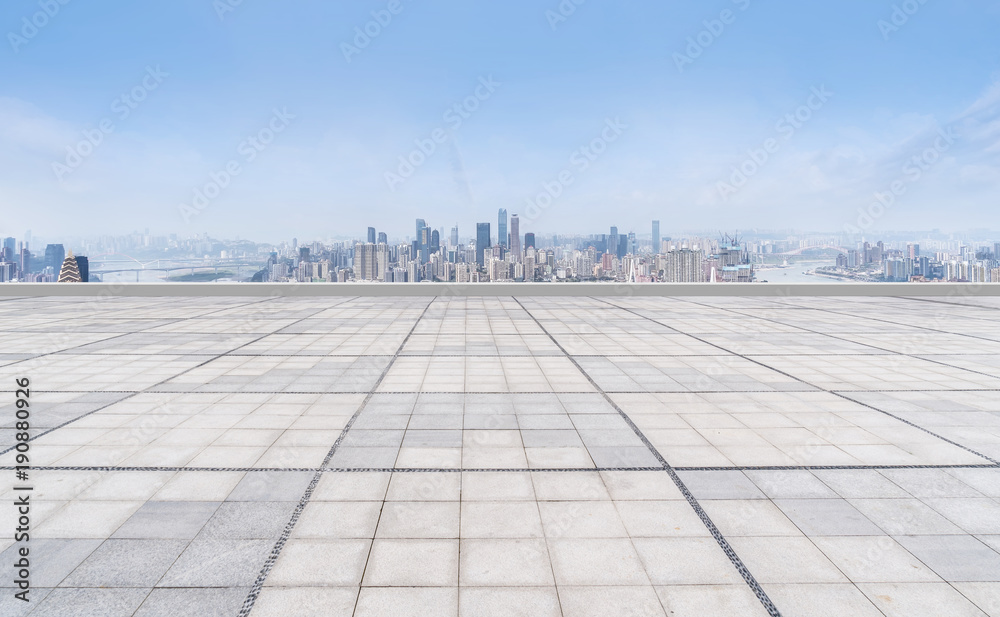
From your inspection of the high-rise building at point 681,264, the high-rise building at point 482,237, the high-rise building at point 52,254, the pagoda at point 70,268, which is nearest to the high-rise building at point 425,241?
the high-rise building at point 482,237

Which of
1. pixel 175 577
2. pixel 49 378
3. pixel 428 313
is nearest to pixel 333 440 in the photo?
pixel 175 577

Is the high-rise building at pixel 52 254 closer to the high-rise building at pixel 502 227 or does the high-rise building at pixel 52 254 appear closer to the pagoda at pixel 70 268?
the pagoda at pixel 70 268

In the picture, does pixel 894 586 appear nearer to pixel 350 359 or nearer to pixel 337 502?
pixel 337 502

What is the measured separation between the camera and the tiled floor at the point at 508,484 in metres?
3.14

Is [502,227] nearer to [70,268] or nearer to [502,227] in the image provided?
[502,227]

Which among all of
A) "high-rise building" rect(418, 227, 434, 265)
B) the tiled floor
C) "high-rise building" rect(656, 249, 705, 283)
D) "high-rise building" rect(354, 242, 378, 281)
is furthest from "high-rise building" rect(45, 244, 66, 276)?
"high-rise building" rect(656, 249, 705, 283)

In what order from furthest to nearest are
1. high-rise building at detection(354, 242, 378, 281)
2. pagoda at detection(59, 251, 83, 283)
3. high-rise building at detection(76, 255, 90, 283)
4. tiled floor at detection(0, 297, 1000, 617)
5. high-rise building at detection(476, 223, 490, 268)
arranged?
1. high-rise building at detection(476, 223, 490, 268)
2. high-rise building at detection(354, 242, 378, 281)
3. high-rise building at detection(76, 255, 90, 283)
4. pagoda at detection(59, 251, 83, 283)
5. tiled floor at detection(0, 297, 1000, 617)

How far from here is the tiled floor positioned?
10.3ft

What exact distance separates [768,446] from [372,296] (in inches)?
850

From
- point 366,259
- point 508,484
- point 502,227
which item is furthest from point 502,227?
point 508,484

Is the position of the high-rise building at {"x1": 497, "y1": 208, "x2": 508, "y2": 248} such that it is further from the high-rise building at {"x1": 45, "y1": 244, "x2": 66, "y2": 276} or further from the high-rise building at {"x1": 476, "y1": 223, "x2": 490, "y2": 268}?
the high-rise building at {"x1": 45, "y1": 244, "x2": 66, "y2": 276}

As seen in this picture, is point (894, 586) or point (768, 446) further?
point (768, 446)

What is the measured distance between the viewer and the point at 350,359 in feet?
32.4

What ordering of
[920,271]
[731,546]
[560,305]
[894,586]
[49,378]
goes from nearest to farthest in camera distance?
[894,586] < [731,546] < [49,378] < [560,305] < [920,271]
